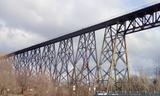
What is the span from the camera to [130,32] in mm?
33875

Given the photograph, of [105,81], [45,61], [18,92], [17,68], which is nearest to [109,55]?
[105,81]

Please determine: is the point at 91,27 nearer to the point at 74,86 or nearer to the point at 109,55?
the point at 109,55

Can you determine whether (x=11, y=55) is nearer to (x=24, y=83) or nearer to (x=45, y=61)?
(x=24, y=83)

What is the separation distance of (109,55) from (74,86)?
11.4 m

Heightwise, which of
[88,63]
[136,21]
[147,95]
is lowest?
[147,95]

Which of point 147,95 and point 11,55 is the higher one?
point 11,55

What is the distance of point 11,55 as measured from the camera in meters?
64.7

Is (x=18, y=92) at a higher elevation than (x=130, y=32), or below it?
below

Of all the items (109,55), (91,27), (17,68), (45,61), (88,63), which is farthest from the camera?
(17,68)

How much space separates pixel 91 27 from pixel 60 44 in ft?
28.0

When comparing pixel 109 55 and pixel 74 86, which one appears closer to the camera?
pixel 109 55

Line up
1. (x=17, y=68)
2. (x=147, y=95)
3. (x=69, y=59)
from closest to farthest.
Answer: (x=147, y=95) < (x=69, y=59) < (x=17, y=68)

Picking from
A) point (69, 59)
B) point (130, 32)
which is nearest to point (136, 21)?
point (130, 32)

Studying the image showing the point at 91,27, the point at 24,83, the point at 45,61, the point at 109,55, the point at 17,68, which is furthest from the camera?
the point at 17,68
